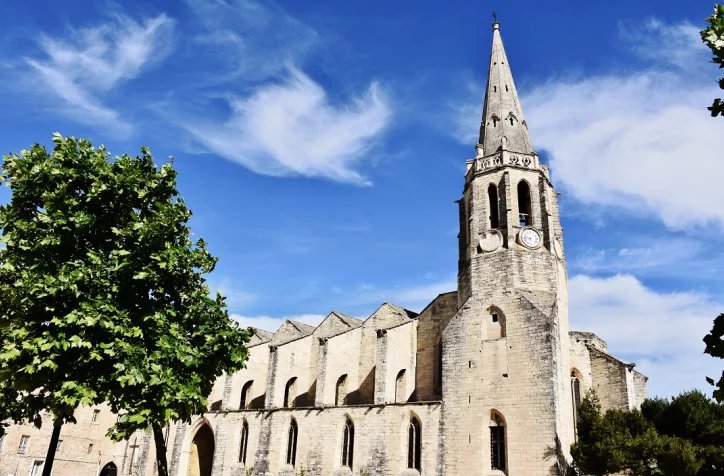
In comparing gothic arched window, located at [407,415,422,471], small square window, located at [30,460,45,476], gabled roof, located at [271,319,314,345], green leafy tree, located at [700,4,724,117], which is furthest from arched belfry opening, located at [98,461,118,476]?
green leafy tree, located at [700,4,724,117]

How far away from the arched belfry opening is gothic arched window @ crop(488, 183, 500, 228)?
34105mm

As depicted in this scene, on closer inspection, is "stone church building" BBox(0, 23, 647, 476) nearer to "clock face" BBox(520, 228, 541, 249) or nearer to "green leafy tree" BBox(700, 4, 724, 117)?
"clock face" BBox(520, 228, 541, 249)

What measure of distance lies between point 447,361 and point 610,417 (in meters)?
7.22

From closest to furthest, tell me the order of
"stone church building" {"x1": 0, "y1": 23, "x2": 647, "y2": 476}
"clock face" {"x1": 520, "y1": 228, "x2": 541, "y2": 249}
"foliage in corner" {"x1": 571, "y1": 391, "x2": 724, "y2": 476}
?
"foliage in corner" {"x1": 571, "y1": 391, "x2": 724, "y2": 476}, "stone church building" {"x1": 0, "y1": 23, "x2": 647, "y2": 476}, "clock face" {"x1": 520, "y1": 228, "x2": 541, "y2": 249}

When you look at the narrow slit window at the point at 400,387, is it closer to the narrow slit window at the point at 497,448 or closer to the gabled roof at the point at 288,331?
the narrow slit window at the point at 497,448

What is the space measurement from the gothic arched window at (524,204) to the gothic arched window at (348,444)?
13.2 meters

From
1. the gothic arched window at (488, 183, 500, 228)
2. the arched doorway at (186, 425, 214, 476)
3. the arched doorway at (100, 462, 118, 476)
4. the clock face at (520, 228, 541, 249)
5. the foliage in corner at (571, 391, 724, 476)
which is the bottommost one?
the arched doorway at (100, 462, 118, 476)

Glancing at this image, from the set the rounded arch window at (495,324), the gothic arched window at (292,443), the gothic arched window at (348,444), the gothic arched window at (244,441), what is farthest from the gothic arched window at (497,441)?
the gothic arched window at (244,441)

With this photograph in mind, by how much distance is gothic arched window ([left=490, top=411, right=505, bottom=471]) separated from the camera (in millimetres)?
23625

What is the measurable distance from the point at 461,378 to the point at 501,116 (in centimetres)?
1473

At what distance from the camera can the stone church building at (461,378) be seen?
2398cm

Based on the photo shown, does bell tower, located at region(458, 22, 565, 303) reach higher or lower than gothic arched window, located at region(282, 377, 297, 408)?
higher

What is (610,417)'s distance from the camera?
72.2 ft

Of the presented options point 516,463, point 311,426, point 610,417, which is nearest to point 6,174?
point 311,426
